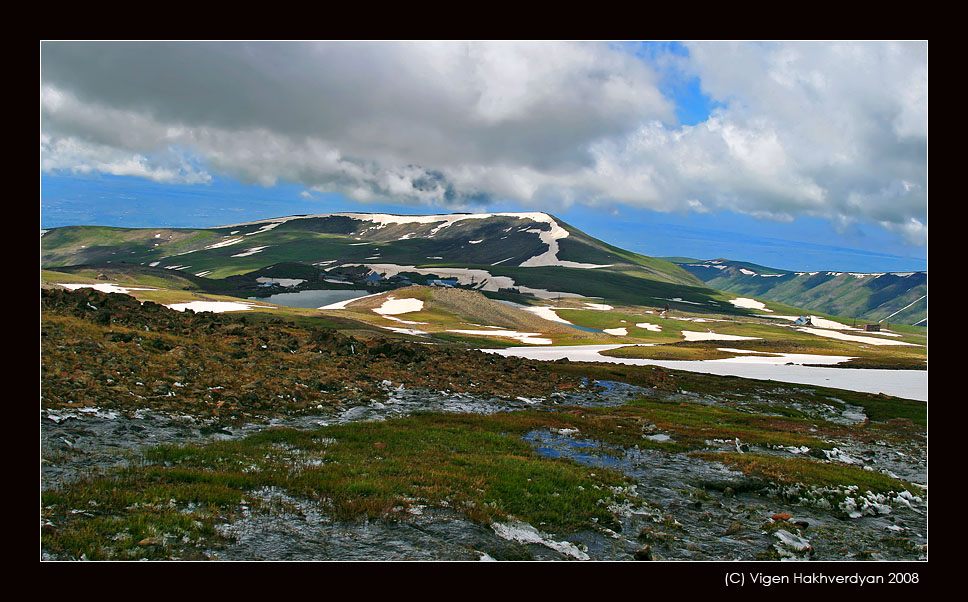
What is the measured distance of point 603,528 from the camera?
15.8 meters

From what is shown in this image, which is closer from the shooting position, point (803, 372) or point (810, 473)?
point (810, 473)

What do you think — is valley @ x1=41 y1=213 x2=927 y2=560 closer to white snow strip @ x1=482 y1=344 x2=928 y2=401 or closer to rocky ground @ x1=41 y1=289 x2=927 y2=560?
rocky ground @ x1=41 y1=289 x2=927 y2=560

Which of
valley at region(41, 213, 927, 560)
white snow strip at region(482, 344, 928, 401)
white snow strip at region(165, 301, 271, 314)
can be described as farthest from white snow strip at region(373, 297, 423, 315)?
valley at region(41, 213, 927, 560)

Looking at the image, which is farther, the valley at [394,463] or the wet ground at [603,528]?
the valley at [394,463]

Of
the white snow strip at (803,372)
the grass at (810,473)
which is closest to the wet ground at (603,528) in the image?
the grass at (810,473)

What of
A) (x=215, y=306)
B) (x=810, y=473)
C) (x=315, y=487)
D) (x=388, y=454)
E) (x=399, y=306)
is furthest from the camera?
(x=399, y=306)

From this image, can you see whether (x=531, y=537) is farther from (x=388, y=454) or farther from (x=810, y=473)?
(x=810, y=473)

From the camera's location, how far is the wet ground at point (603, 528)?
1311 cm

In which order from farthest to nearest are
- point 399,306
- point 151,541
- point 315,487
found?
point 399,306 → point 315,487 → point 151,541

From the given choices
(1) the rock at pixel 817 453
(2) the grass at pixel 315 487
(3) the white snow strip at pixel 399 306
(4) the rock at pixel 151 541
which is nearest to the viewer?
(4) the rock at pixel 151 541

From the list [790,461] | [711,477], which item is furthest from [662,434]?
[711,477]

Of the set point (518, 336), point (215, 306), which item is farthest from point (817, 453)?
point (215, 306)

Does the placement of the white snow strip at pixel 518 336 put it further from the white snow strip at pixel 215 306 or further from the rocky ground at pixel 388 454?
the rocky ground at pixel 388 454
